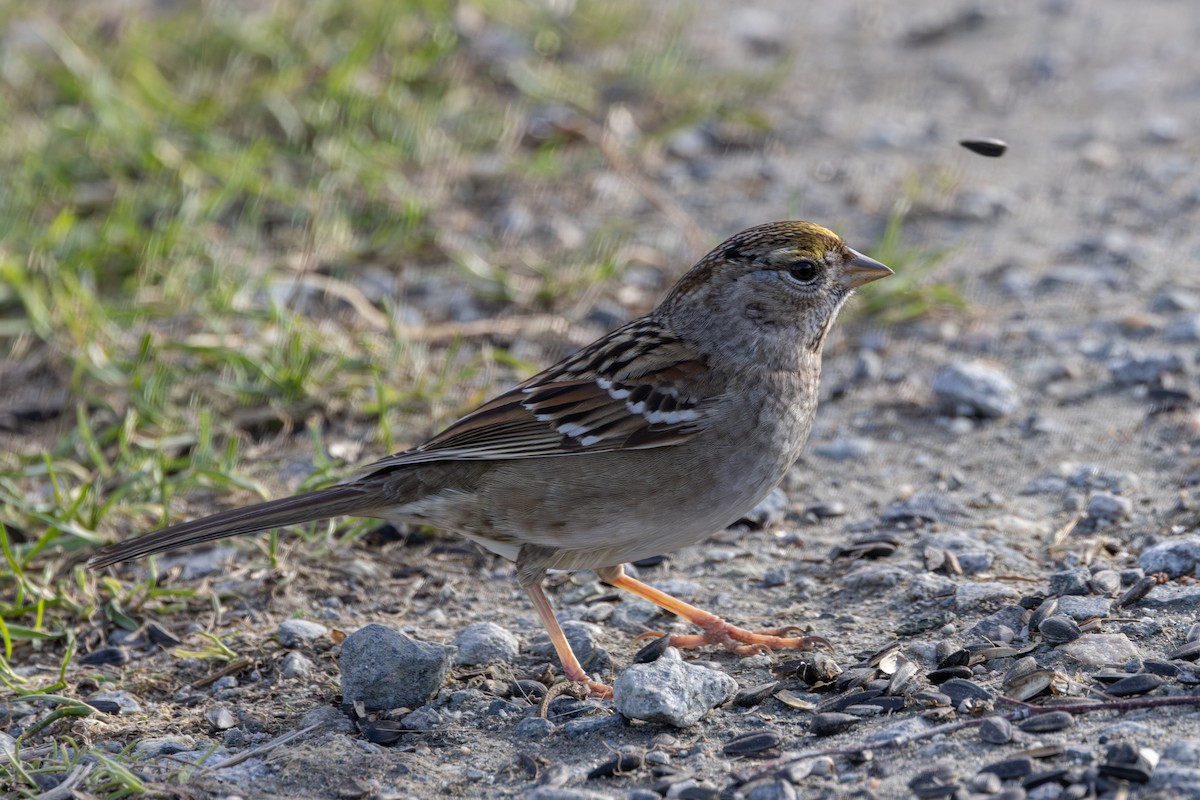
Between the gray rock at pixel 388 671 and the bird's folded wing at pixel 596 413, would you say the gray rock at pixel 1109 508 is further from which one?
the gray rock at pixel 388 671

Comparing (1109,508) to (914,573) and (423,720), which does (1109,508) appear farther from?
(423,720)

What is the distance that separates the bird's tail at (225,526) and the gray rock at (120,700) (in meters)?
0.32

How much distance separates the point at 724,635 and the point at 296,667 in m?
1.11

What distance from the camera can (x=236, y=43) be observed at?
7398 millimetres

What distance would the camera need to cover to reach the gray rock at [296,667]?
3.83 meters

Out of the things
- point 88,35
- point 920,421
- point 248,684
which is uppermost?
point 88,35

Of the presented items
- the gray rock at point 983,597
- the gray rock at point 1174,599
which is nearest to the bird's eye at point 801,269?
the gray rock at point 983,597

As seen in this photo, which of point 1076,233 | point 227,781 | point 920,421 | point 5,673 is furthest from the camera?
point 1076,233

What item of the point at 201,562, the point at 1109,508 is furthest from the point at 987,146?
the point at 201,562

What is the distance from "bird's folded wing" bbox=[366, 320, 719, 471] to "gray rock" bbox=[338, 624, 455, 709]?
52 centimetres

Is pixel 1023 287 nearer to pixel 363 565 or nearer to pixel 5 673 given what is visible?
pixel 363 565

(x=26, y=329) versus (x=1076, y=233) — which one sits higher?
(x=1076, y=233)

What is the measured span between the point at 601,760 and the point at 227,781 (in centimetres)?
83

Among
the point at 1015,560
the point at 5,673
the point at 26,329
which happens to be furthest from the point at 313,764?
the point at 26,329
